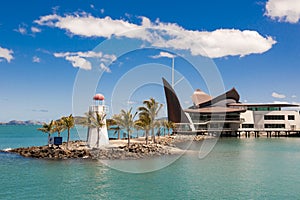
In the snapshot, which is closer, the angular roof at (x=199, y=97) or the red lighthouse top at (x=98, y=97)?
the red lighthouse top at (x=98, y=97)

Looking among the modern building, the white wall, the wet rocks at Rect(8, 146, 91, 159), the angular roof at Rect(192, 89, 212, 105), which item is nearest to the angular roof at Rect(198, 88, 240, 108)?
the angular roof at Rect(192, 89, 212, 105)

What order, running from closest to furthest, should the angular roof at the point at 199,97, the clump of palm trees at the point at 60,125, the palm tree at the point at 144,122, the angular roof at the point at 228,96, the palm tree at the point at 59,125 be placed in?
the clump of palm trees at the point at 60,125 → the palm tree at the point at 144,122 → the palm tree at the point at 59,125 → the angular roof at the point at 228,96 → the angular roof at the point at 199,97

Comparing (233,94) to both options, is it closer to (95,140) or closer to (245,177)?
(95,140)

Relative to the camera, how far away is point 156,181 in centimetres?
2138

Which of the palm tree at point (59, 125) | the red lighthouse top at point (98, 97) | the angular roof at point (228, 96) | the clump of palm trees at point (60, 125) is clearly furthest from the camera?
the angular roof at point (228, 96)

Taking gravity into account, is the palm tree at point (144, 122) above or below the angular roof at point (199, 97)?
below

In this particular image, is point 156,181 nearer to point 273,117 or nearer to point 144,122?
point 144,122

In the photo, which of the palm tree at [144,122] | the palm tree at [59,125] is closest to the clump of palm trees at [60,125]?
the palm tree at [59,125]

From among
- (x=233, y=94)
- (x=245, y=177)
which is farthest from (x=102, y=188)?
(x=233, y=94)

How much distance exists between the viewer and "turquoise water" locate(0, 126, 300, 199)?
18109mm

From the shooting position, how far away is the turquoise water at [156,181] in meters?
18.1

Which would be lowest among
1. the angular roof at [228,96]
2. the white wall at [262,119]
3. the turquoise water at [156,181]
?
the turquoise water at [156,181]

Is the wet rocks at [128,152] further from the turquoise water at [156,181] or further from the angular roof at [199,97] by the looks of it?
the angular roof at [199,97]

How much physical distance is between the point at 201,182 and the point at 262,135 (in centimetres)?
6229
